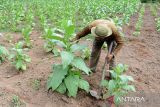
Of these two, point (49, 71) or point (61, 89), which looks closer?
point (61, 89)

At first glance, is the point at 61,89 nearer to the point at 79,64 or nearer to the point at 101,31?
the point at 79,64

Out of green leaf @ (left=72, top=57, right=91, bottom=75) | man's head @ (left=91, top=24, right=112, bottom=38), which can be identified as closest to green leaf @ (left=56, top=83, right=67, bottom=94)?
green leaf @ (left=72, top=57, right=91, bottom=75)

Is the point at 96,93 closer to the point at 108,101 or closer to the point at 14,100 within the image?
the point at 108,101

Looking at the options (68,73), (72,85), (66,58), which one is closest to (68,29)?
(66,58)

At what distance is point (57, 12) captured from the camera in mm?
11883

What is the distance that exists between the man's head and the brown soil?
0.99 m

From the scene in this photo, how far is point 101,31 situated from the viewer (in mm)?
5094

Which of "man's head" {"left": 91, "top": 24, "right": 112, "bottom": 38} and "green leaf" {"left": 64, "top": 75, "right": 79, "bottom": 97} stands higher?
"man's head" {"left": 91, "top": 24, "right": 112, "bottom": 38}

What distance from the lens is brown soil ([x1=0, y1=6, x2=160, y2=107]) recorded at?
16.3ft

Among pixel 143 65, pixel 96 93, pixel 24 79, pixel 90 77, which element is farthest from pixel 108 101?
pixel 143 65

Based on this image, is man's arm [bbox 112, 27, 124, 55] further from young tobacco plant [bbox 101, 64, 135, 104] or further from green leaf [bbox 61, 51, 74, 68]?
green leaf [bbox 61, 51, 74, 68]

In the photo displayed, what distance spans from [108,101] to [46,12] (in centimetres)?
720

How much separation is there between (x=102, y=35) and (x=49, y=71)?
129cm

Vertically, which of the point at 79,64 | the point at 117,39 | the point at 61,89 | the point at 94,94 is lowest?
the point at 94,94
